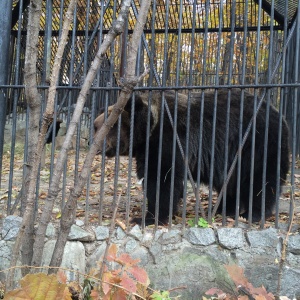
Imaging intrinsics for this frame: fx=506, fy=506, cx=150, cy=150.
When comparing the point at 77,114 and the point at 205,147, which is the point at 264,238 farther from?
the point at 77,114

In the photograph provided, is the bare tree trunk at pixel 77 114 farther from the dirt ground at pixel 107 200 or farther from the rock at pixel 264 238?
the rock at pixel 264 238

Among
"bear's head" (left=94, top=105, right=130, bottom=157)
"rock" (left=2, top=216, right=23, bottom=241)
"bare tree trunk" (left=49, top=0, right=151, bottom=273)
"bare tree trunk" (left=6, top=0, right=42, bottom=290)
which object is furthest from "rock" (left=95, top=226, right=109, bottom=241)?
"bare tree trunk" (left=6, top=0, right=42, bottom=290)

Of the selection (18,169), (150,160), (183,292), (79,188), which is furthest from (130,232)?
(18,169)

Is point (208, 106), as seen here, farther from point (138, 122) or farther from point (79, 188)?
point (79, 188)

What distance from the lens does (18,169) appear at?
9.99 m

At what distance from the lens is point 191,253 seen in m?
4.52

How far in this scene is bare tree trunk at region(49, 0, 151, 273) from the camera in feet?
9.10

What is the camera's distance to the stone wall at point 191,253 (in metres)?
4.41

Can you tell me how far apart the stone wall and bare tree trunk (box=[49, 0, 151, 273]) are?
4.72 feet

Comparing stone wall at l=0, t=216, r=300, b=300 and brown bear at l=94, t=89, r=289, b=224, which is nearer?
stone wall at l=0, t=216, r=300, b=300

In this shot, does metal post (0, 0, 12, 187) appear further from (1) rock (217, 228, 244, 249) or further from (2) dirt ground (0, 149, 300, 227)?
(1) rock (217, 228, 244, 249)

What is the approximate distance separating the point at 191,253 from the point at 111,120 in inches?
80.5

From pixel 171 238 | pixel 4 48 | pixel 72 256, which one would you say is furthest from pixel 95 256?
pixel 4 48

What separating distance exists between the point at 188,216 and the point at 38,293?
3048 mm
